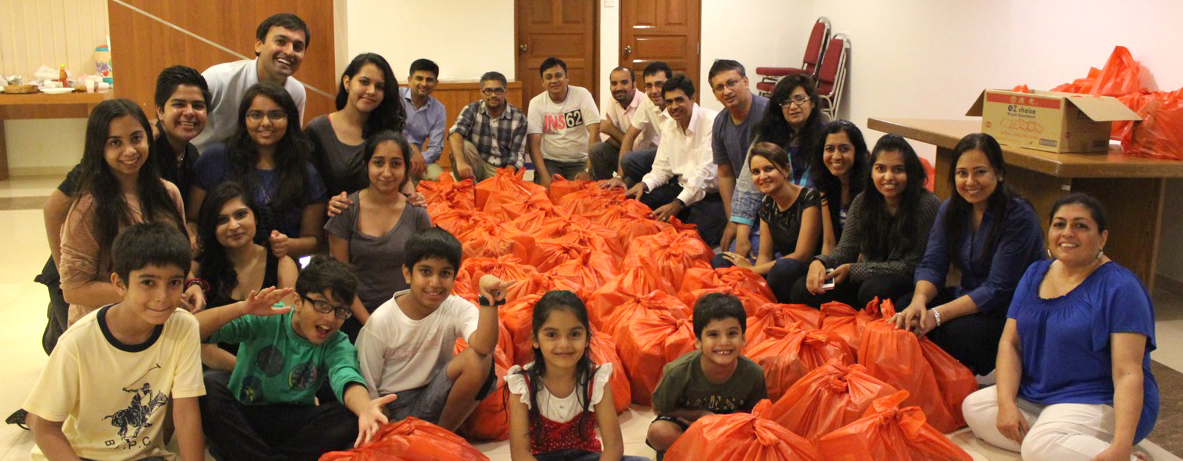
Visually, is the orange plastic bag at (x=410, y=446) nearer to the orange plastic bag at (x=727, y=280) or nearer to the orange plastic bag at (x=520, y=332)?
the orange plastic bag at (x=520, y=332)

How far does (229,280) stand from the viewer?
2678mm

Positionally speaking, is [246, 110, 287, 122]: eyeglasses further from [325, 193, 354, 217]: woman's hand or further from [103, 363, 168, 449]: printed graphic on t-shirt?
[103, 363, 168, 449]: printed graphic on t-shirt

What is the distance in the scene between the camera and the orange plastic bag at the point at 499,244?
382 centimetres

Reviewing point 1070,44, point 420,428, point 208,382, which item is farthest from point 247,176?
point 1070,44

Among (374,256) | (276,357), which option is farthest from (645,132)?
(276,357)

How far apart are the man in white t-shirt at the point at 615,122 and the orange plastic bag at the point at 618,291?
264cm

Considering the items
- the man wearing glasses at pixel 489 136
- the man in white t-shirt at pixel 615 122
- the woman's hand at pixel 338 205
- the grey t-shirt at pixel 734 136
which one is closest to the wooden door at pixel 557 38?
the man in white t-shirt at pixel 615 122

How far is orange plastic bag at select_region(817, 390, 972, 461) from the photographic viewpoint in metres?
2.18

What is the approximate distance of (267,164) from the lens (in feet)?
10.1

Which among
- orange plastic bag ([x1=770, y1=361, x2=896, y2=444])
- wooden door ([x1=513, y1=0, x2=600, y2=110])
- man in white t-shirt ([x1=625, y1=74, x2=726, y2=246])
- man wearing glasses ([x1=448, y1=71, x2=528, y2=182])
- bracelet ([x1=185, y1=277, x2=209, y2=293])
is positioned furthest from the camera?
wooden door ([x1=513, y1=0, x2=600, y2=110])

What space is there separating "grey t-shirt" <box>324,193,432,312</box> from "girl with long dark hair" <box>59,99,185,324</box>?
642 mm

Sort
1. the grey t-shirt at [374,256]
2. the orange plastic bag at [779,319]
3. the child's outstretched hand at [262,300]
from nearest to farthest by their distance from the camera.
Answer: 1. the child's outstretched hand at [262,300]
2. the orange plastic bag at [779,319]
3. the grey t-shirt at [374,256]

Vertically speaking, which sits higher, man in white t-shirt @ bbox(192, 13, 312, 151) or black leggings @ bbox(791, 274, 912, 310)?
man in white t-shirt @ bbox(192, 13, 312, 151)

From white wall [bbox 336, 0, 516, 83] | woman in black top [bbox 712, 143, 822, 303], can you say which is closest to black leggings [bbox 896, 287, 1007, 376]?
woman in black top [bbox 712, 143, 822, 303]
